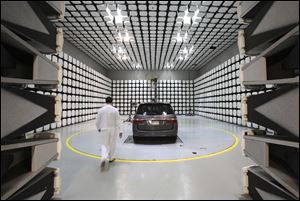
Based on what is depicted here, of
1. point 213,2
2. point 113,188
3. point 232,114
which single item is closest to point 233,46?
point 232,114

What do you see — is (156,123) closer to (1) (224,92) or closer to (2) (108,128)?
Answer: (2) (108,128)

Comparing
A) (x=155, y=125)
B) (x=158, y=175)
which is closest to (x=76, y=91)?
(x=155, y=125)

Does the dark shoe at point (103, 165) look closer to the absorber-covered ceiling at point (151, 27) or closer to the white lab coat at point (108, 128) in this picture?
the white lab coat at point (108, 128)

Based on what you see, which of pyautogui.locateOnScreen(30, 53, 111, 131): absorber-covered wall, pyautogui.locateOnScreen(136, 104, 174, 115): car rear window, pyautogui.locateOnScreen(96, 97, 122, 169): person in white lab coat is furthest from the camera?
pyautogui.locateOnScreen(30, 53, 111, 131): absorber-covered wall

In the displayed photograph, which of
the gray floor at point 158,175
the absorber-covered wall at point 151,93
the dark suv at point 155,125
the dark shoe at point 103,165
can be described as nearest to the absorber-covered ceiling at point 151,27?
the dark suv at point 155,125

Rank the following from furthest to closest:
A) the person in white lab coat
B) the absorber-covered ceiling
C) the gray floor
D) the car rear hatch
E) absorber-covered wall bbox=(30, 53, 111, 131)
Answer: absorber-covered wall bbox=(30, 53, 111, 131), the absorber-covered ceiling, the car rear hatch, the person in white lab coat, the gray floor

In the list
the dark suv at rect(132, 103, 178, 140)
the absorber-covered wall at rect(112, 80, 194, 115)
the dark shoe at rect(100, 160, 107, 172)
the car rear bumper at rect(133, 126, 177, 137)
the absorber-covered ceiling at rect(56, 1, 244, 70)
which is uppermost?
the absorber-covered ceiling at rect(56, 1, 244, 70)

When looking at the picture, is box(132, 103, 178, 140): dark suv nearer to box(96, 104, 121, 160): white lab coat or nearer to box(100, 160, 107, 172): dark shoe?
box(96, 104, 121, 160): white lab coat

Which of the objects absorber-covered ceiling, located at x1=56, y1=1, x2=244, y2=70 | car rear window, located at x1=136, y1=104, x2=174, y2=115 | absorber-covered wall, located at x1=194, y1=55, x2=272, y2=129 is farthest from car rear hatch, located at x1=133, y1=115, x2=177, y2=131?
absorber-covered wall, located at x1=194, y1=55, x2=272, y2=129

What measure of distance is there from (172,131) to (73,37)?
7.90 m

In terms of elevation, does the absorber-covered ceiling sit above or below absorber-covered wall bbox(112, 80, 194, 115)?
above

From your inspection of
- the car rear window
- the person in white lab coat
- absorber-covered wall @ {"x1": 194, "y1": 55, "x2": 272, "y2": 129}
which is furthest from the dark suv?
absorber-covered wall @ {"x1": 194, "y1": 55, "x2": 272, "y2": 129}

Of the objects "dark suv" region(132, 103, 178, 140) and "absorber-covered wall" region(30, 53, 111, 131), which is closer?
"dark suv" region(132, 103, 178, 140)

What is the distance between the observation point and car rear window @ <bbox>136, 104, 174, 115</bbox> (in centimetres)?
535
